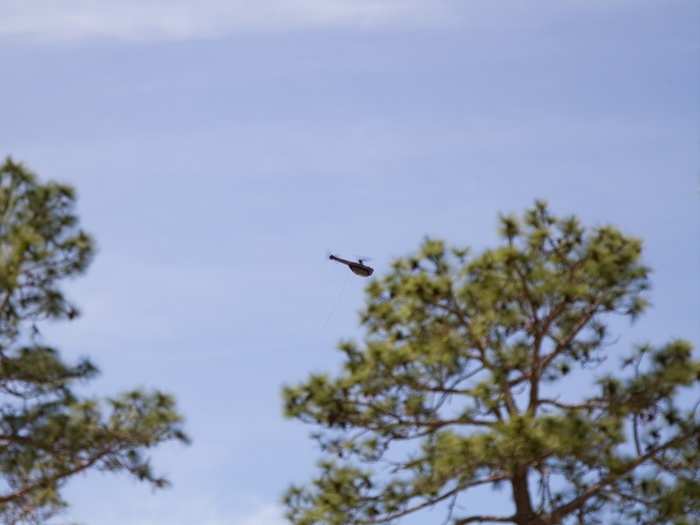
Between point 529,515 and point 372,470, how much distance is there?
6.04 feet

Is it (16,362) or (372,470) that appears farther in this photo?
(372,470)

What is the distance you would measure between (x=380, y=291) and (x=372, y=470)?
7.00 ft

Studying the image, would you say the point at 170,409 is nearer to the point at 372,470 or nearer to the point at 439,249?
the point at 372,470

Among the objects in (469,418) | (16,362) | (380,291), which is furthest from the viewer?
(380,291)

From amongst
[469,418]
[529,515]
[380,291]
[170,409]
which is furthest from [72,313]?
[529,515]

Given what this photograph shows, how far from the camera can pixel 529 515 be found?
11.6 m

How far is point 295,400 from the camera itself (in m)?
12.4

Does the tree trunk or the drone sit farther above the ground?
the drone

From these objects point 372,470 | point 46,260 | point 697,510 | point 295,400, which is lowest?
point 697,510

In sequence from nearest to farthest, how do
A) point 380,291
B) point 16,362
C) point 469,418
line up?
point 16,362
point 469,418
point 380,291

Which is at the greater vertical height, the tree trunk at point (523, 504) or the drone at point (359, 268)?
the drone at point (359, 268)

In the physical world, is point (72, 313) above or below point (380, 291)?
below

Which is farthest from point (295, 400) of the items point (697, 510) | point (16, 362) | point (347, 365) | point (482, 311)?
point (697, 510)

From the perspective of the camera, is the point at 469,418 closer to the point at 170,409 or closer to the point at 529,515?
the point at 529,515
